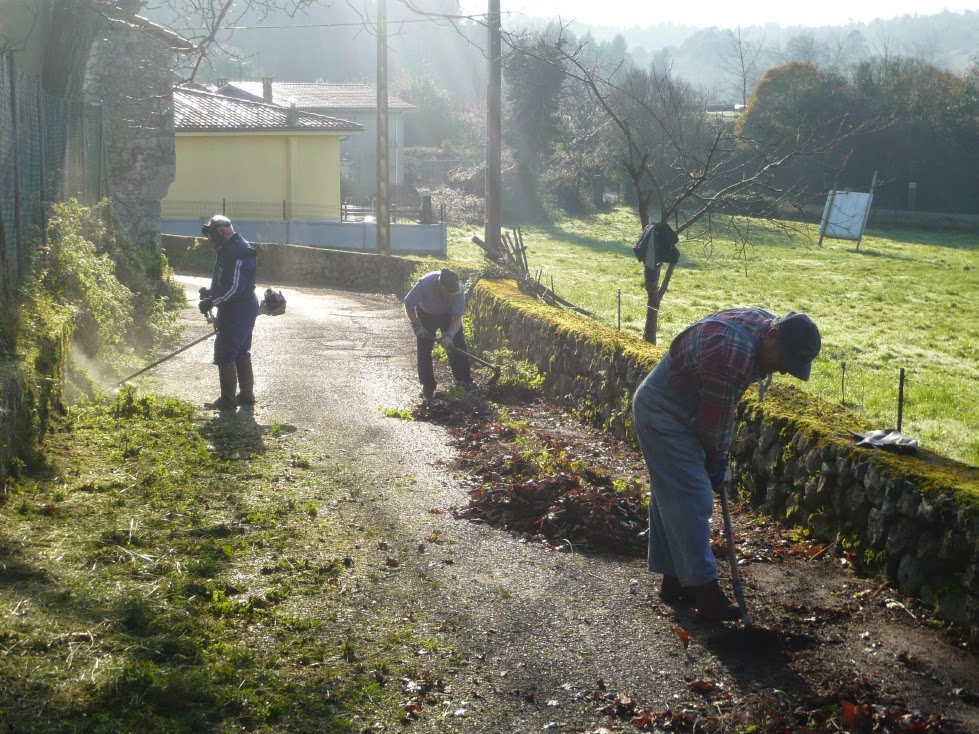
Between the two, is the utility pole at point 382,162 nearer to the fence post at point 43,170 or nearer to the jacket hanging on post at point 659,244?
the fence post at point 43,170

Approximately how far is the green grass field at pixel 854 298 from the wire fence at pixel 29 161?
6402mm

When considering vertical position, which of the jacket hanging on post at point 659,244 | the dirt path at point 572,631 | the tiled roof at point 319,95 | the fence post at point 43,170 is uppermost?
the tiled roof at point 319,95

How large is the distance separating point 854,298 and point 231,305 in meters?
14.8

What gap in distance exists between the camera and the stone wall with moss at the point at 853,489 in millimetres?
5391

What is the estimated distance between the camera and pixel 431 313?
1174 centimetres

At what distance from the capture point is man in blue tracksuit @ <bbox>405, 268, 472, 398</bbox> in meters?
11.5

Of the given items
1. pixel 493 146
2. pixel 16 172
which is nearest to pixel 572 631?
pixel 16 172

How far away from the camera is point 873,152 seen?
45.1m

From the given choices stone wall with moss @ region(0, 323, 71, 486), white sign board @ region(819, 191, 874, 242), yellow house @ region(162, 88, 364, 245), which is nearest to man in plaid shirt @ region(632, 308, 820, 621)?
stone wall with moss @ region(0, 323, 71, 486)

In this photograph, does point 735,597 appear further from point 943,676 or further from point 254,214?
point 254,214

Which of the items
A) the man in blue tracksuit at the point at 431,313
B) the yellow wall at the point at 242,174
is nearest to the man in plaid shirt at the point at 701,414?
the man in blue tracksuit at the point at 431,313

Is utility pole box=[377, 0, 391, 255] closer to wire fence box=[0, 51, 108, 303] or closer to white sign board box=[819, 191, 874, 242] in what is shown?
wire fence box=[0, 51, 108, 303]

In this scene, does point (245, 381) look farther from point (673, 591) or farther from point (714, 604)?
point (714, 604)

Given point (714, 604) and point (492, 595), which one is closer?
point (714, 604)
